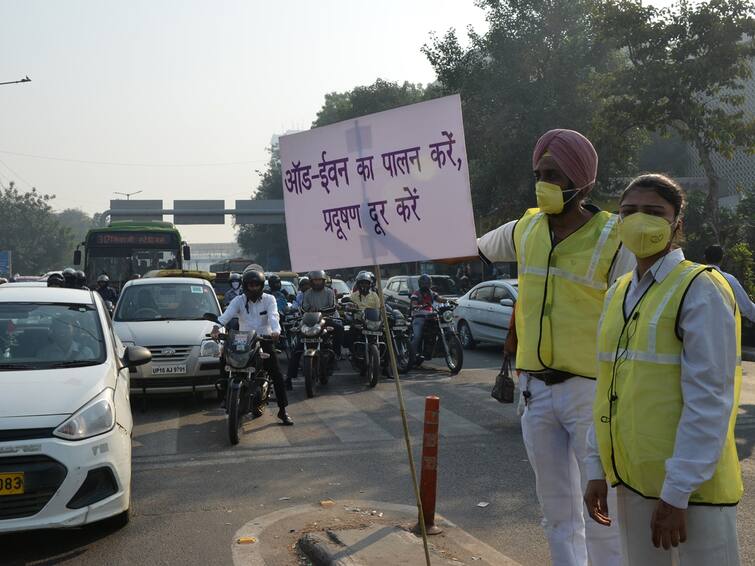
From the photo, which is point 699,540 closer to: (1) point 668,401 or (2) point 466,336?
(1) point 668,401

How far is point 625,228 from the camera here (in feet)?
9.09

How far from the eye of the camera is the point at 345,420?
33.2ft

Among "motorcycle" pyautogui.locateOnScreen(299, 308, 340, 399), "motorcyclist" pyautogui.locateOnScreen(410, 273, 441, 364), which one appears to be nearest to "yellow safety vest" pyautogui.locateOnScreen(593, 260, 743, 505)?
"motorcycle" pyautogui.locateOnScreen(299, 308, 340, 399)

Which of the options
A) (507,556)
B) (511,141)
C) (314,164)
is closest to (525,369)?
(314,164)

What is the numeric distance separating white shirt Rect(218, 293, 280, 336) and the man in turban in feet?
21.5

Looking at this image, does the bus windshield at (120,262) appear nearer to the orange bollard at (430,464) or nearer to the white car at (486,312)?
the white car at (486,312)

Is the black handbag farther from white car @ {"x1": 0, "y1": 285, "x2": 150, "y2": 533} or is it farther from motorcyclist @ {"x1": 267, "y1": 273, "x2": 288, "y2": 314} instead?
motorcyclist @ {"x1": 267, "y1": 273, "x2": 288, "y2": 314}

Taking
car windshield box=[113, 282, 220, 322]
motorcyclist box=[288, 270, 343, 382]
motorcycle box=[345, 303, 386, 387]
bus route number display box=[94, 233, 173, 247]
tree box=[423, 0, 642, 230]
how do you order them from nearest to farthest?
car windshield box=[113, 282, 220, 322], motorcycle box=[345, 303, 386, 387], motorcyclist box=[288, 270, 343, 382], bus route number display box=[94, 233, 173, 247], tree box=[423, 0, 642, 230]

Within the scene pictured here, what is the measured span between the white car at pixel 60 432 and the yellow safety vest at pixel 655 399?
3.72 metres

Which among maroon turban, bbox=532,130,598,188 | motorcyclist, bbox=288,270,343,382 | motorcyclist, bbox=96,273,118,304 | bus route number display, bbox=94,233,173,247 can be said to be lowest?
motorcyclist, bbox=288,270,343,382

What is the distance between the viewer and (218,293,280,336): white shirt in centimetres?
996

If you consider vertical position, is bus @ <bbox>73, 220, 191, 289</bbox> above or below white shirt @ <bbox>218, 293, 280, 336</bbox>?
above

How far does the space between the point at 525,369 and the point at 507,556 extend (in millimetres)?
2071

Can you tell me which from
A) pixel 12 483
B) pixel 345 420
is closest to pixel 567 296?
pixel 12 483
